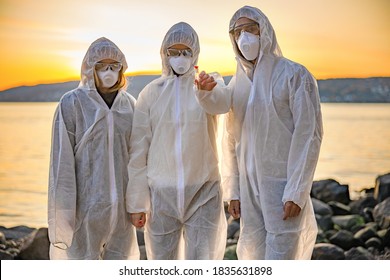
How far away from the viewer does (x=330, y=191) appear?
4539mm

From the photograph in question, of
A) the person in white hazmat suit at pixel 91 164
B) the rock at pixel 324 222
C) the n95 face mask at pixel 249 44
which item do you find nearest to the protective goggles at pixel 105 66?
the person in white hazmat suit at pixel 91 164

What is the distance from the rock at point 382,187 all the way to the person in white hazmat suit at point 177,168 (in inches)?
73.7

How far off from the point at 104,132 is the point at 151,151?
0.21m

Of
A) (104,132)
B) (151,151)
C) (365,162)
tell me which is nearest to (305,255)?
(151,151)

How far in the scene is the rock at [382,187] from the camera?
424 centimetres

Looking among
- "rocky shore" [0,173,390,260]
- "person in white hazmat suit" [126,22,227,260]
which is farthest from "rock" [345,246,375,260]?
"person in white hazmat suit" [126,22,227,260]

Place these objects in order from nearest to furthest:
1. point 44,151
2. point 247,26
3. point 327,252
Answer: point 247,26, point 327,252, point 44,151

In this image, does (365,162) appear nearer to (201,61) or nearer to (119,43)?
(201,61)

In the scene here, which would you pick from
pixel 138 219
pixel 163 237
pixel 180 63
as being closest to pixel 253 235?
pixel 163 237

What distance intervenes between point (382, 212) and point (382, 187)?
17 cm

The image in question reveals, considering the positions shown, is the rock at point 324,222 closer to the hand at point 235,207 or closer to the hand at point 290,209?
the hand at point 235,207

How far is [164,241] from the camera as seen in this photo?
2666 millimetres

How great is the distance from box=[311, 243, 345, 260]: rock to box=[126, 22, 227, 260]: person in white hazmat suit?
1269 millimetres

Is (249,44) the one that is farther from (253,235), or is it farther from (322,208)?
(322,208)
